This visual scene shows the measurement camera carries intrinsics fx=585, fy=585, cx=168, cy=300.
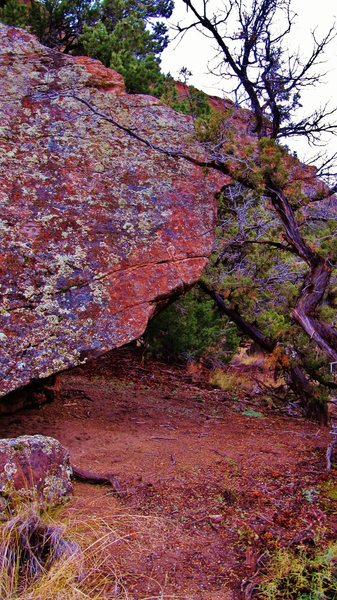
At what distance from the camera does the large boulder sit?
3.12 metres

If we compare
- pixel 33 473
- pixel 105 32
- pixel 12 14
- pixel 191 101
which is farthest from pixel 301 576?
pixel 12 14

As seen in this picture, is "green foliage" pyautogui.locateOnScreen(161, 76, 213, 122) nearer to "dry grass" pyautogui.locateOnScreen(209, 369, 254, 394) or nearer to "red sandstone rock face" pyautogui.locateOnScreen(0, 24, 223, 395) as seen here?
"red sandstone rock face" pyautogui.locateOnScreen(0, 24, 223, 395)

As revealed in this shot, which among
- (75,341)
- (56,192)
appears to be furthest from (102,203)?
(75,341)

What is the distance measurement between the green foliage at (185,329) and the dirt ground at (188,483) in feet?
5.63

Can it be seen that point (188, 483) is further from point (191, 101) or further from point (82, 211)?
point (191, 101)

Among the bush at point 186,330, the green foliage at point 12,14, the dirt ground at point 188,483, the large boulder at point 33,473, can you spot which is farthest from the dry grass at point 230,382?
the green foliage at point 12,14

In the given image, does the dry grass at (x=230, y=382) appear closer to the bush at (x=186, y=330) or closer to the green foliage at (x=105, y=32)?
the bush at (x=186, y=330)

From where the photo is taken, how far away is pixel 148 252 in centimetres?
484

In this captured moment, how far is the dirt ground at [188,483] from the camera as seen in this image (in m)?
2.78

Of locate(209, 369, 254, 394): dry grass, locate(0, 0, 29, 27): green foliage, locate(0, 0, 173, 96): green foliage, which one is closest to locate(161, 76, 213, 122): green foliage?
locate(0, 0, 173, 96): green foliage

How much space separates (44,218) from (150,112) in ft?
5.95

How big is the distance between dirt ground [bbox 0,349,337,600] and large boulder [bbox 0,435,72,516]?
0.55ft

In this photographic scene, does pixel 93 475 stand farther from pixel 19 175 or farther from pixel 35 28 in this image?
pixel 35 28

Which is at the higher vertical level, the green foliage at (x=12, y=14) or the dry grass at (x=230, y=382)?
the green foliage at (x=12, y=14)
